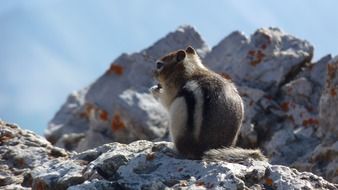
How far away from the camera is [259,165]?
8125mm

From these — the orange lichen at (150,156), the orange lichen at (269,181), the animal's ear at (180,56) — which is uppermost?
the animal's ear at (180,56)

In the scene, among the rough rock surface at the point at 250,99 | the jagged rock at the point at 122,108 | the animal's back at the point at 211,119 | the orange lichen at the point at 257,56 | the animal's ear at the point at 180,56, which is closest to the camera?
the animal's back at the point at 211,119

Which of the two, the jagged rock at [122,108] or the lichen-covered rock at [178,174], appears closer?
the lichen-covered rock at [178,174]

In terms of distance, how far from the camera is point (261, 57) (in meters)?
18.0

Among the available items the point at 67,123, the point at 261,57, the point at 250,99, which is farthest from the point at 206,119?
the point at 67,123

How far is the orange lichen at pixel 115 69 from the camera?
20172 millimetres

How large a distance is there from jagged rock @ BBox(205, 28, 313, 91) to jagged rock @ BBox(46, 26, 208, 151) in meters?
1.53

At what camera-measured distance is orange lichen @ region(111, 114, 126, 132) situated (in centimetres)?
1838

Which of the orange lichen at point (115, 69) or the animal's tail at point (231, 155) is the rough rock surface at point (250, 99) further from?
the animal's tail at point (231, 155)

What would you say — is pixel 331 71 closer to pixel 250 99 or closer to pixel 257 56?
pixel 250 99

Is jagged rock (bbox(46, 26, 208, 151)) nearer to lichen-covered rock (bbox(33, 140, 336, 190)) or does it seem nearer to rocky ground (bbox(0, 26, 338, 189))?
rocky ground (bbox(0, 26, 338, 189))

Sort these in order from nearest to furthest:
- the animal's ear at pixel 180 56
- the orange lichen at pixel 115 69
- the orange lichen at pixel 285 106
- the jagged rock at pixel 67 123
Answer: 1. the animal's ear at pixel 180 56
2. the orange lichen at pixel 285 106
3. the orange lichen at pixel 115 69
4. the jagged rock at pixel 67 123

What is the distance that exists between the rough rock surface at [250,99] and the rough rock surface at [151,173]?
461 cm

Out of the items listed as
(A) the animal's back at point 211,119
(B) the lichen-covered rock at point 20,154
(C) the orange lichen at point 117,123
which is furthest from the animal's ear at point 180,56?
(C) the orange lichen at point 117,123
